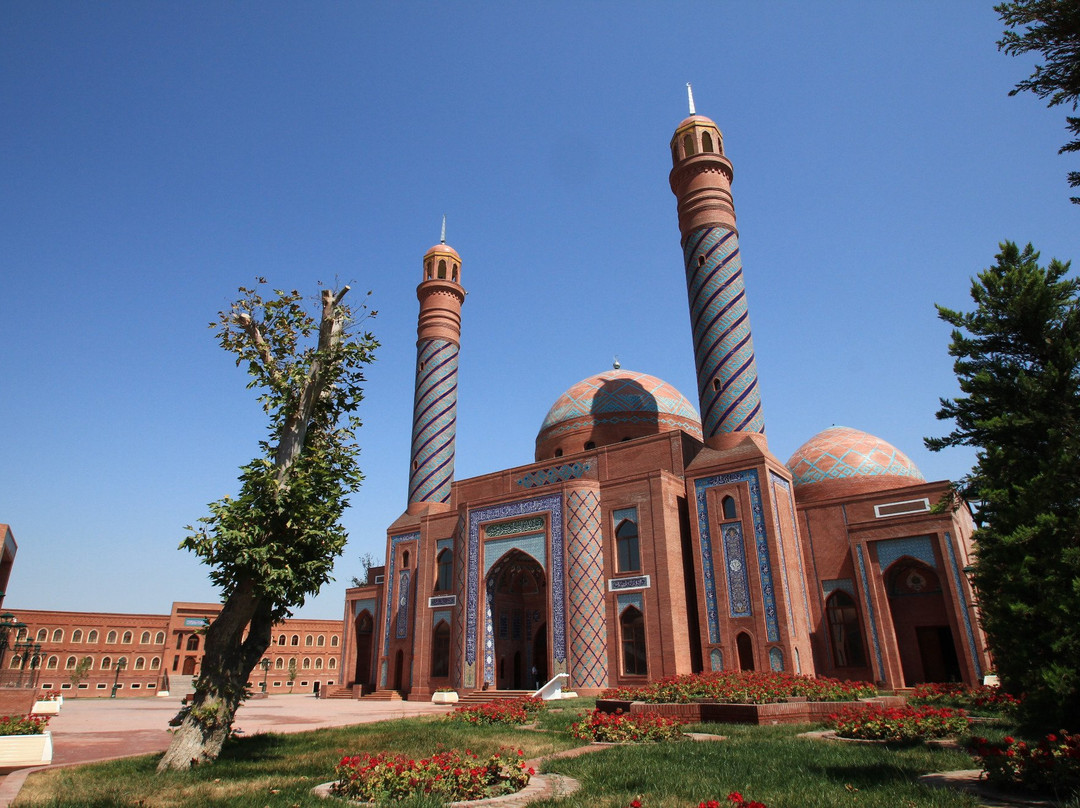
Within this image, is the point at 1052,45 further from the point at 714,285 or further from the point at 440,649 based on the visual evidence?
the point at 440,649

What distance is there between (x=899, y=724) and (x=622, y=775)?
11.2ft

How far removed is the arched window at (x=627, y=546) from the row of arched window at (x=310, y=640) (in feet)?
99.8

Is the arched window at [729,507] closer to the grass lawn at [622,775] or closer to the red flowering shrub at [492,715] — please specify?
the red flowering shrub at [492,715]


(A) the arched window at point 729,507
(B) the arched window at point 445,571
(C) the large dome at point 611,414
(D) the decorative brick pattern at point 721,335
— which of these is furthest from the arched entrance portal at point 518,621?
(D) the decorative brick pattern at point 721,335

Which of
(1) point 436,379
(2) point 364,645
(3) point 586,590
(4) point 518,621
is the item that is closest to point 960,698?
(3) point 586,590

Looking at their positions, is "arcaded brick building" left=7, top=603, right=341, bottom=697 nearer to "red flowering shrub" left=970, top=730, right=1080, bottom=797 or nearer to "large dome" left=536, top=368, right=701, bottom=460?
"large dome" left=536, top=368, right=701, bottom=460

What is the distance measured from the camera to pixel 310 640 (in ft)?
140

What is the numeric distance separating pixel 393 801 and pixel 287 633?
4107cm

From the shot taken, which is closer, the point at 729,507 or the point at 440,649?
the point at 729,507

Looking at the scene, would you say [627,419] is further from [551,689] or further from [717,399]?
[551,689]

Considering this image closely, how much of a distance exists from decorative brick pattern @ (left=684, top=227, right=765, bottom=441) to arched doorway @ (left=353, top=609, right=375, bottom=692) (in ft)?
47.0

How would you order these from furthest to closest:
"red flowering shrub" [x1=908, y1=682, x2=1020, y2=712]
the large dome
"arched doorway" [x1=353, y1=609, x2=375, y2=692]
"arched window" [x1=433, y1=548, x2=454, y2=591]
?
1. "arched doorway" [x1=353, y1=609, x2=375, y2=692]
2. the large dome
3. "arched window" [x1=433, y1=548, x2=454, y2=591]
4. "red flowering shrub" [x1=908, y1=682, x2=1020, y2=712]

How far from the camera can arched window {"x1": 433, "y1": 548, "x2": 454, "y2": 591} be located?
21747 mm

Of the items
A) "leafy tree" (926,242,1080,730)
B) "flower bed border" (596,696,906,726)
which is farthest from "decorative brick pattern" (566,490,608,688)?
"leafy tree" (926,242,1080,730)
